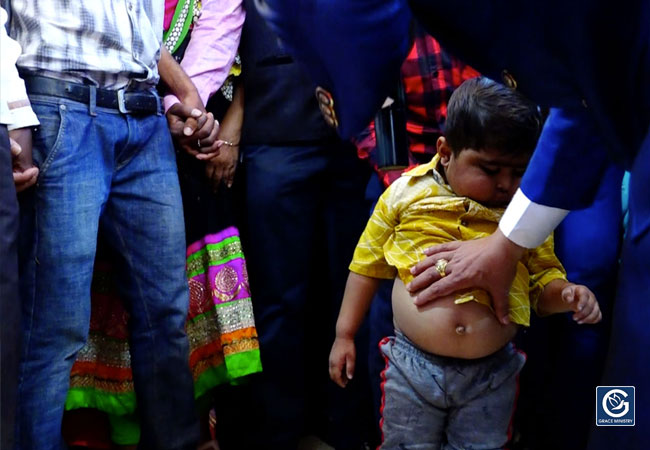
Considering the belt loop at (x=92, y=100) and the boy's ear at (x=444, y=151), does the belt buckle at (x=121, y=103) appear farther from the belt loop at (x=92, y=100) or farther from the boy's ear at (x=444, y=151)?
the boy's ear at (x=444, y=151)

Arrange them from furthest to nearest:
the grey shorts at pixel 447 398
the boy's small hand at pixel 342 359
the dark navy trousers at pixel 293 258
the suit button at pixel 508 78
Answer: the dark navy trousers at pixel 293 258, the boy's small hand at pixel 342 359, the grey shorts at pixel 447 398, the suit button at pixel 508 78

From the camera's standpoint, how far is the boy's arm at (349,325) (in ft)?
5.41

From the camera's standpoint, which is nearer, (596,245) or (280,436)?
(596,245)

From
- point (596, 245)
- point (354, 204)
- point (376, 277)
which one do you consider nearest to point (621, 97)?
point (376, 277)

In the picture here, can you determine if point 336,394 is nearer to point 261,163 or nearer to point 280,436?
point 280,436

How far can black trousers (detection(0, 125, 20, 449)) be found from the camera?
4.48 feet

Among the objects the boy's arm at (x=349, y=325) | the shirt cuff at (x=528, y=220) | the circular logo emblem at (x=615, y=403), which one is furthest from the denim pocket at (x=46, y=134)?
the circular logo emblem at (x=615, y=403)

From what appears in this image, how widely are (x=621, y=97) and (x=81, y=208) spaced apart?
1097mm

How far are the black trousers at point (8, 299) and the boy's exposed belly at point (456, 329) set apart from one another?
0.73 metres

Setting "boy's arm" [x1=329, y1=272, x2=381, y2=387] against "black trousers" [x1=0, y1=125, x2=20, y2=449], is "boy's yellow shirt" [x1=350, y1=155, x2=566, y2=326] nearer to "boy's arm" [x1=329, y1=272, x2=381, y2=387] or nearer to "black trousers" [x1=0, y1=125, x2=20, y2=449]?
"boy's arm" [x1=329, y1=272, x2=381, y2=387]

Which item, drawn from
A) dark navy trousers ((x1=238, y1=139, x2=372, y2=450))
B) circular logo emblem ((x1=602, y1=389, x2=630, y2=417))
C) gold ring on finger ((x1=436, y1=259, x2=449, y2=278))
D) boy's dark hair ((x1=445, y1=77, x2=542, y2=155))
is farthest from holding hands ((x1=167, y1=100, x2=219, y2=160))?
circular logo emblem ((x1=602, y1=389, x2=630, y2=417))

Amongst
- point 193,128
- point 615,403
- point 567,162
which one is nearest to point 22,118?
point 193,128

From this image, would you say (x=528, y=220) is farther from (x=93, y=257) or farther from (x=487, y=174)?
(x=93, y=257)

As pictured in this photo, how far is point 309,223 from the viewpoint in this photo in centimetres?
226
